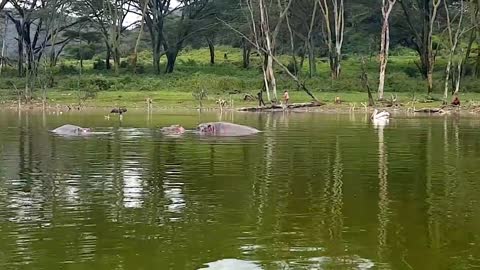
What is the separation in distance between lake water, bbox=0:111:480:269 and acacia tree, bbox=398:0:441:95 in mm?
31070

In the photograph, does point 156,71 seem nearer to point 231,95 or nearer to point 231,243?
point 231,95

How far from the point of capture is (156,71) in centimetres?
7012

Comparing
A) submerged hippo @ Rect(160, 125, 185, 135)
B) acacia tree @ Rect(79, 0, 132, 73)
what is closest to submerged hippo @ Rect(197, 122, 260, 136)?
submerged hippo @ Rect(160, 125, 185, 135)

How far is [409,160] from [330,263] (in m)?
10.5

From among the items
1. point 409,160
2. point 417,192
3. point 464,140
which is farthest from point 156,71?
point 417,192

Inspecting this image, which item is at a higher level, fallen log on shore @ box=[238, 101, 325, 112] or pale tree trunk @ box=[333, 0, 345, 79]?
pale tree trunk @ box=[333, 0, 345, 79]

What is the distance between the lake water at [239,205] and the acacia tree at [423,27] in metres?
31.1

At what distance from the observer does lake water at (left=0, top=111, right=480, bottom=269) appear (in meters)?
9.05

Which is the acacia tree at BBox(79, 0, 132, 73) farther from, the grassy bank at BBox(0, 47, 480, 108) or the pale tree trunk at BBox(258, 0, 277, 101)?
the pale tree trunk at BBox(258, 0, 277, 101)

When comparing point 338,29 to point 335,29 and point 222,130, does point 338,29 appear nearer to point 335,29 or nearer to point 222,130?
point 335,29

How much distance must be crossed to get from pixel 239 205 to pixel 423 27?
49875mm

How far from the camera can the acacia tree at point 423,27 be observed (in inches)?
2092

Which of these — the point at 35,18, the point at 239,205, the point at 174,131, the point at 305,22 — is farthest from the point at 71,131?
the point at 35,18

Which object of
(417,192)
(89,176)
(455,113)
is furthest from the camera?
(455,113)
